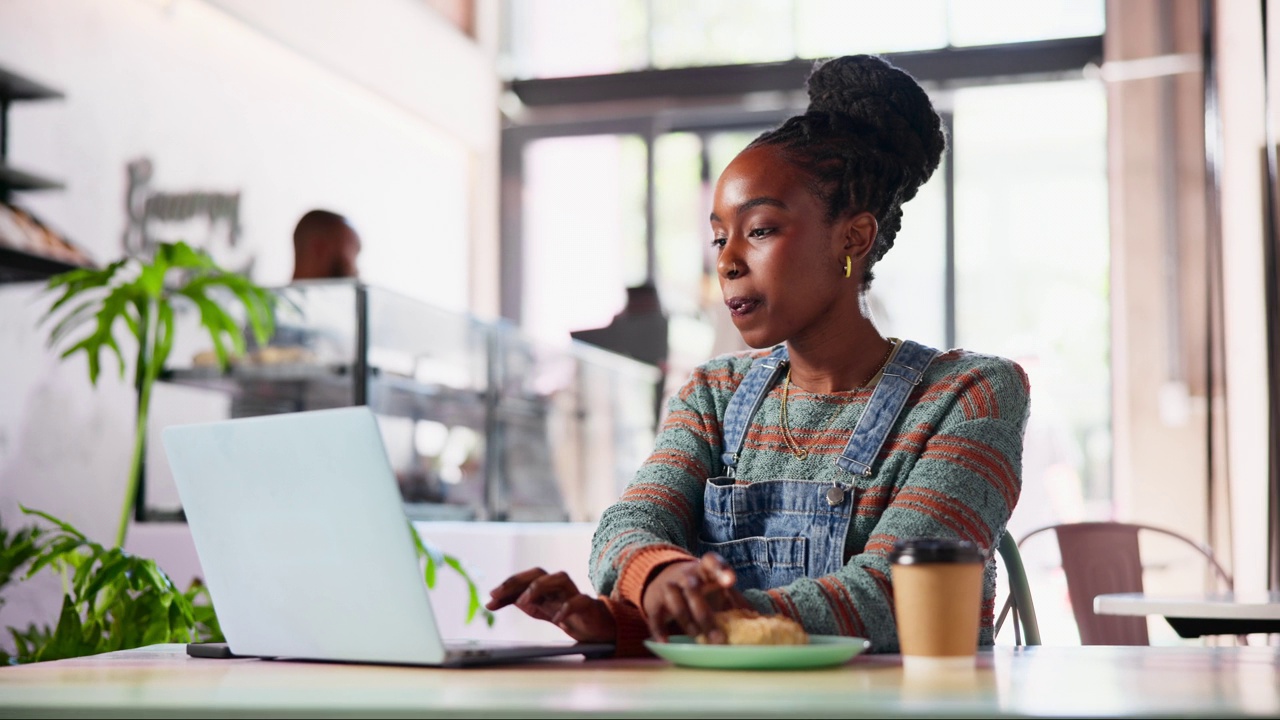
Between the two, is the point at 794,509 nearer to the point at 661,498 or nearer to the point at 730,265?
the point at 661,498

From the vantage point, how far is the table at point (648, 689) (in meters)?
0.73

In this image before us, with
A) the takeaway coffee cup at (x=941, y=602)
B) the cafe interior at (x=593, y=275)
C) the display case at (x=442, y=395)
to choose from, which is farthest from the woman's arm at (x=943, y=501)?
the display case at (x=442, y=395)

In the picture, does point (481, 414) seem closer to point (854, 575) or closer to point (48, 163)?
point (48, 163)

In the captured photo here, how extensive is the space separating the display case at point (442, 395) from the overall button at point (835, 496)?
193cm

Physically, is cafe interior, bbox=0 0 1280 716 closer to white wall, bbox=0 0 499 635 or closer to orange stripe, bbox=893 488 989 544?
white wall, bbox=0 0 499 635

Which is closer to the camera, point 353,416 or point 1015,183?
point 353,416

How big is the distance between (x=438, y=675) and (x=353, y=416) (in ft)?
0.64

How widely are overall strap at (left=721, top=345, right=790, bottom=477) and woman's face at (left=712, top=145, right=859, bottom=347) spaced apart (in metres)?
0.08

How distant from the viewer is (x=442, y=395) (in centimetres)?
354

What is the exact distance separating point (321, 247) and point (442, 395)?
506 mm

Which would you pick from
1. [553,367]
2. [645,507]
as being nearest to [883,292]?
[553,367]

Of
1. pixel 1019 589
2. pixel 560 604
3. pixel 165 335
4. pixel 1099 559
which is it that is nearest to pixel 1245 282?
pixel 1099 559

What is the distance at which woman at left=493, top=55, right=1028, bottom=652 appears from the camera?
1.32 metres

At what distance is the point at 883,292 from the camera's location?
6.51m
